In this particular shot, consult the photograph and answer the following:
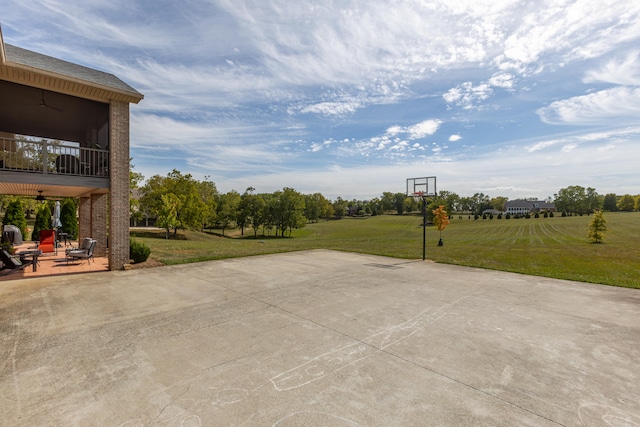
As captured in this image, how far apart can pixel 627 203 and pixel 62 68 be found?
160 metres

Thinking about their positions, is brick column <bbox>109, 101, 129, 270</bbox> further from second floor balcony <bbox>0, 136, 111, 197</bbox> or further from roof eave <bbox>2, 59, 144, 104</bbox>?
second floor balcony <bbox>0, 136, 111, 197</bbox>

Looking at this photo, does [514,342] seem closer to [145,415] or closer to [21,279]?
[145,415]

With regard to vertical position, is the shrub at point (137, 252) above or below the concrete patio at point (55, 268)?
above

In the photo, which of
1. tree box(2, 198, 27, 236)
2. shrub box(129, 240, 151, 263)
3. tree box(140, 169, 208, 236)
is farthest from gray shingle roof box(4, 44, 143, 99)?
tree box(140, 169, 208, 236)

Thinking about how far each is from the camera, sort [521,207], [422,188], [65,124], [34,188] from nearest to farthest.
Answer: [34,188], [65,124], [422,188], [521,207]

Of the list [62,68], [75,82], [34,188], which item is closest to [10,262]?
[34,188]

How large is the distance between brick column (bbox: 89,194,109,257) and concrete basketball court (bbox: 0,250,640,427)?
5.46 m

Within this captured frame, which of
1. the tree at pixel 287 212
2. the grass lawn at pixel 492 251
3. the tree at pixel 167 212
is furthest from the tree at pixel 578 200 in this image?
the tree at pixel 167 212

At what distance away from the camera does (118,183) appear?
947 cm

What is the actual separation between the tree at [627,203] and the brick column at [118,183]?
157 m

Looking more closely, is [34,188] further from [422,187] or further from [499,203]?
[499,203]

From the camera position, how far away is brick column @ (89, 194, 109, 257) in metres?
12.4

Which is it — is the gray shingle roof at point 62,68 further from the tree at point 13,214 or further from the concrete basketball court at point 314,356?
the tree at point 13,214

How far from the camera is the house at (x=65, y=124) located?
795cm
